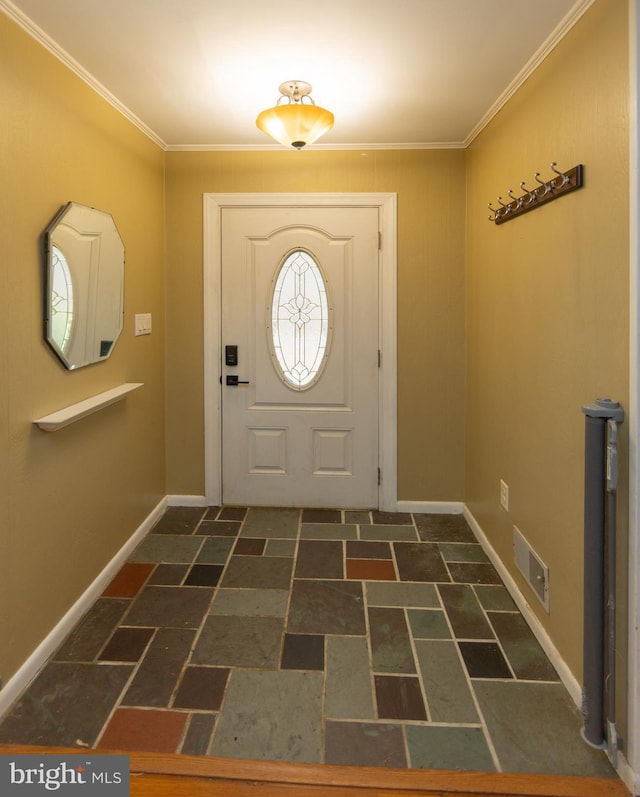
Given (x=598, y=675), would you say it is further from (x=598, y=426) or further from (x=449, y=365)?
(x=449, y=365)

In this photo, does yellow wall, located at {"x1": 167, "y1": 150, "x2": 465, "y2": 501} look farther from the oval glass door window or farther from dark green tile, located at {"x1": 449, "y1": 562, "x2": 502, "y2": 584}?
dark green tile, located at {"x1": 449, "y1": 562, "x2": 502, "y2": 584}

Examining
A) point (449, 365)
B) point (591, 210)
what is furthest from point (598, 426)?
point (449, 365)

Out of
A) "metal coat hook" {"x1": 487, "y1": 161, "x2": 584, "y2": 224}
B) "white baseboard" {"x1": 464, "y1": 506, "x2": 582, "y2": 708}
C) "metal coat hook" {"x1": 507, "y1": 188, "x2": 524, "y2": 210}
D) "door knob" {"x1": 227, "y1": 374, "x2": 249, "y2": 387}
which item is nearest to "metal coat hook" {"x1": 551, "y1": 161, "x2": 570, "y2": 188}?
"metal coat hook" {"x1": 487, "y1": 161, "x2": 584, "y2": 224}

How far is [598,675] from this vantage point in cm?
169

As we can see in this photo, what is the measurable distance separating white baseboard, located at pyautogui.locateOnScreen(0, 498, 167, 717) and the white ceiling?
229 cm

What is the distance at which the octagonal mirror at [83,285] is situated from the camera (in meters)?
2.21

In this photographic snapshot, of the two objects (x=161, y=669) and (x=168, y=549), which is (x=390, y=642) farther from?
(x=168, y=549)

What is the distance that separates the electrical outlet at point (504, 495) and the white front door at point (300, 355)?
1.05 m

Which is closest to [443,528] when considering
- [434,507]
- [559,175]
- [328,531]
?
[434,507]

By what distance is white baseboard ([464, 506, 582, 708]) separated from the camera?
6.42ft

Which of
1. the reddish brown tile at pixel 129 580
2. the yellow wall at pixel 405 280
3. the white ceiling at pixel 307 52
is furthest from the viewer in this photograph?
the yellow wall at pixel 405 280

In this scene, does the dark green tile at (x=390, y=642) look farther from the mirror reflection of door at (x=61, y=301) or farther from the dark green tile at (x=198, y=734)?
the mirror reflection of door at (x=61, y=301)

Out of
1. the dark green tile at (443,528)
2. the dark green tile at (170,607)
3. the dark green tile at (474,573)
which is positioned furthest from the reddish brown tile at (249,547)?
the dark green tile at (474,573)

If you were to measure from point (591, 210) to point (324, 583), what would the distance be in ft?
6.58
